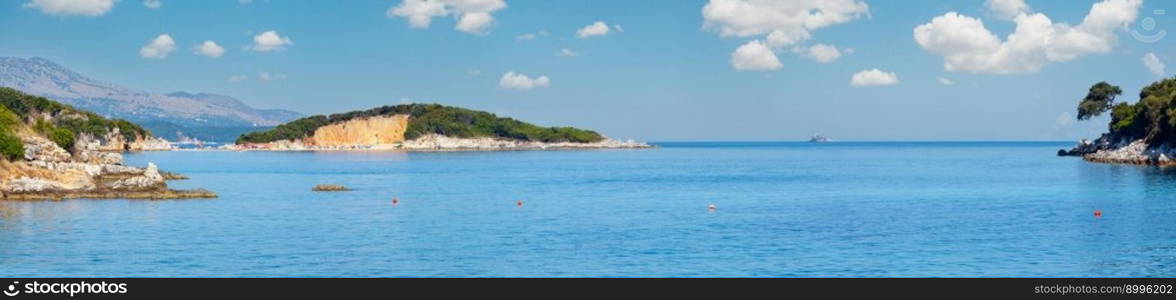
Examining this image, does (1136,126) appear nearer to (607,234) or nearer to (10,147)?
(607,234)

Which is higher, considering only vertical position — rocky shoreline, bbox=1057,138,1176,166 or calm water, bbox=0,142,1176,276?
rocky shoreline, bbox=1057,138,1176,166

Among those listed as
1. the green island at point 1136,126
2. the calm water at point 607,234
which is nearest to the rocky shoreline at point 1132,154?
the green island at point 1136,126

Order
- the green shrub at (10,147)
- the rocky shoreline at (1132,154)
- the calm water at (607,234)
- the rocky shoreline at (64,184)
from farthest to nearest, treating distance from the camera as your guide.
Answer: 1. the rocky shoreline at (1132,154)
2. the green shrub at (10,147)
3. the rocky shoreline at (64,184)
4. the calm water at (607,234)

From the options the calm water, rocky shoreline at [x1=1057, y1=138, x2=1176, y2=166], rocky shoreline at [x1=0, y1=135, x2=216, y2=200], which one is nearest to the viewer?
the calm water

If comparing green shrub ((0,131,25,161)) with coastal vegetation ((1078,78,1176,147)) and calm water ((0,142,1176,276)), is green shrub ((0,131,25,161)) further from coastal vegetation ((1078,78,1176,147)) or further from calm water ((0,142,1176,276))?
coastal vegetation ((1078,78,1176,147))

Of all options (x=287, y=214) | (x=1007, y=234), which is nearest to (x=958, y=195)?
(x=1007, y=234)

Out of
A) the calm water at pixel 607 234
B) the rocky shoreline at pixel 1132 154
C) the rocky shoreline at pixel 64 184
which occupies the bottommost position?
the calm water at pixel 607 234

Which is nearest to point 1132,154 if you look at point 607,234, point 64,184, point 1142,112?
point 1142,112

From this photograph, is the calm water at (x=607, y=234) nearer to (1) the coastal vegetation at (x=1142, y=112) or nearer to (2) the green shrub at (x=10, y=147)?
(2) the green shrub at (x=10, y=147)

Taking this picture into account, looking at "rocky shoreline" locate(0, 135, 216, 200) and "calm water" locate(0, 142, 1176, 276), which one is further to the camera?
"rocky shoreline" locate(0, 135, 216, 200)

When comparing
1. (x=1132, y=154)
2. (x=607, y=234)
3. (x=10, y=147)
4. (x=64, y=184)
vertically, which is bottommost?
(x=607, y=234)

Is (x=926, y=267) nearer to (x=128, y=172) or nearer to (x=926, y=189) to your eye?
(x=926, y=189)

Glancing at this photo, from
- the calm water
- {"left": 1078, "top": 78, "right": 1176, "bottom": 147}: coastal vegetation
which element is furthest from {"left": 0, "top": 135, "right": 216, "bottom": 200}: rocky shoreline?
{"left": 1078, "top": 78, "right": 1176, "bottom": 147}: coastal vegetation
